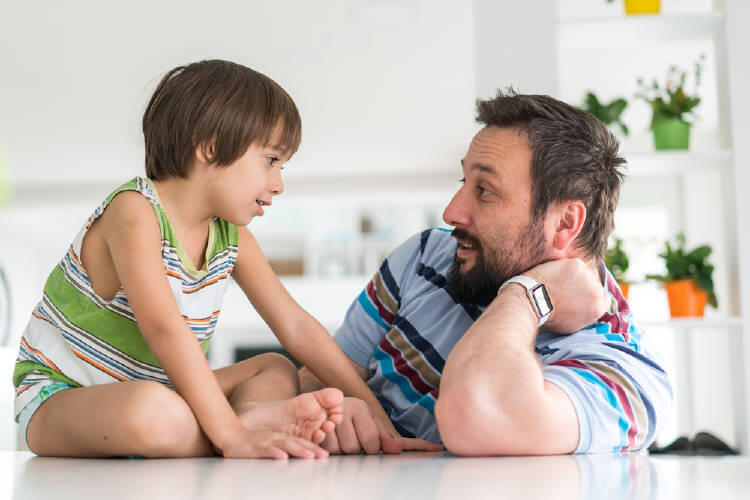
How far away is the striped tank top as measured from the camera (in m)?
1.30

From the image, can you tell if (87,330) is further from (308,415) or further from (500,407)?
(500,407)

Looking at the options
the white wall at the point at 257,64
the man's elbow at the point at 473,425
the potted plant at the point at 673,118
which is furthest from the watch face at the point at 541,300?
the white wall at the point at 257,64

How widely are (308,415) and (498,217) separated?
59 cm

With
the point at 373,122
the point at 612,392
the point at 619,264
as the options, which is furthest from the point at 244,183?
the point at 373,122

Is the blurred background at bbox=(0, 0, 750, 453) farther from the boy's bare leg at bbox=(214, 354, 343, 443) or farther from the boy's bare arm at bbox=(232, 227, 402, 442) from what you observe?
the boy's bare leg at bbox=(214, 354, 343, 443)

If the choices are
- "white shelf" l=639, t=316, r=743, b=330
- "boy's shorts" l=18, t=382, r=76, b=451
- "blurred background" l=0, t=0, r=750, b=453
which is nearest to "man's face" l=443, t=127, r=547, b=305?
"boy's shorts" l=18, t=382, r=76, b=451

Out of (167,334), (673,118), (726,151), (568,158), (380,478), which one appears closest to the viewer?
(380,478)

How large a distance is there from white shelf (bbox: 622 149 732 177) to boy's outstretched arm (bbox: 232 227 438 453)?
4.94ft

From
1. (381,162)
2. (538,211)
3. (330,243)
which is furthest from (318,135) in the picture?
(538,211)

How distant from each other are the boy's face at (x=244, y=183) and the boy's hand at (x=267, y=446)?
470mm

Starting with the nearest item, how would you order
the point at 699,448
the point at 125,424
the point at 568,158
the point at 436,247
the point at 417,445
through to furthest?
1. the point at 125,424
2. the point at 417,445
3. the point at 568,158
4. the point at 436,247
5. the point at 699,448

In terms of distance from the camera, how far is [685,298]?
110 inches

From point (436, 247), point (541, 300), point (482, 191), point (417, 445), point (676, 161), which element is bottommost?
point (417, 445)

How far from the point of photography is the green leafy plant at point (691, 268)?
283cm
